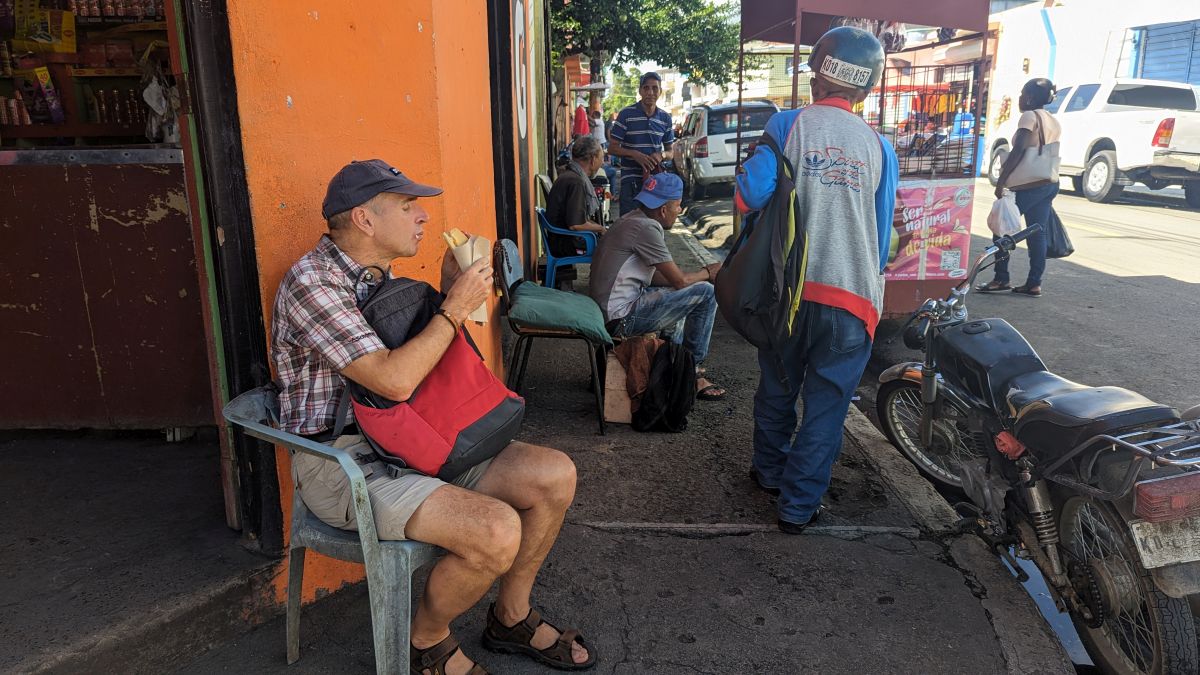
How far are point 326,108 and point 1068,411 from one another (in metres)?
2.42

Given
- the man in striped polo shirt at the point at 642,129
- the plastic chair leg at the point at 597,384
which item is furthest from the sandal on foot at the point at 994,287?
the plastic chair leg at the point at 597,384

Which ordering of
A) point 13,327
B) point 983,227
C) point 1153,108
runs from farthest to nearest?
point 1153,108 → point 983,227 → point 13,327

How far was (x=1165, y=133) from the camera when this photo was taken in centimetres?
1202

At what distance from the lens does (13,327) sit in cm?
329

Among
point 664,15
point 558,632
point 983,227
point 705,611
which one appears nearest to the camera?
point 558,632

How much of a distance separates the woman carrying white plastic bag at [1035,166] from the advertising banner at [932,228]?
5.33 feet

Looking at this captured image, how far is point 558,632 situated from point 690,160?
13311mm

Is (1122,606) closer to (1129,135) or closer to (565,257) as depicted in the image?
(565,257)

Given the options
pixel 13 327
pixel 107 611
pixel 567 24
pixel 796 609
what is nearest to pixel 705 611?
pixel 796 609

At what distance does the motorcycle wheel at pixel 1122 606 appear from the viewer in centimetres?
220

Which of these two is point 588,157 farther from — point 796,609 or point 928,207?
point 796,609

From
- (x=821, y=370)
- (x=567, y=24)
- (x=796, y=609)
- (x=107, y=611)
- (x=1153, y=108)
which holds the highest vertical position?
(x=567, y=24)

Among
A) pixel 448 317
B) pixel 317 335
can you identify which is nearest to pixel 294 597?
pixel 317 335

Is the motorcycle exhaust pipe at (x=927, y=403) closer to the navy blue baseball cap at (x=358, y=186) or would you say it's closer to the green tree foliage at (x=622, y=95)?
the navy blue baseball cap at (x=358, y=186)
